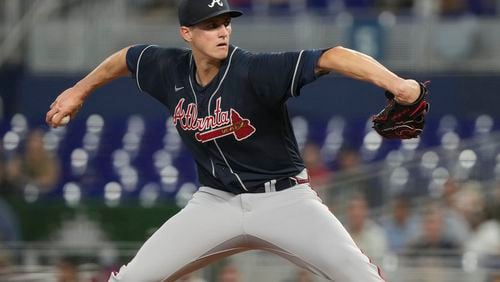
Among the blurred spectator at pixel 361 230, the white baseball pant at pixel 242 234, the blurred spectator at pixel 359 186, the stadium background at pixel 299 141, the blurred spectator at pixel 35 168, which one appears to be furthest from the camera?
the blurred spectator at pixel 35 168

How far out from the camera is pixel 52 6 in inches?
573

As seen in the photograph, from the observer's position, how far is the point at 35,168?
11.0 m

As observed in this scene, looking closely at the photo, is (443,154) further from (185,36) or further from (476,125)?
(185,36)

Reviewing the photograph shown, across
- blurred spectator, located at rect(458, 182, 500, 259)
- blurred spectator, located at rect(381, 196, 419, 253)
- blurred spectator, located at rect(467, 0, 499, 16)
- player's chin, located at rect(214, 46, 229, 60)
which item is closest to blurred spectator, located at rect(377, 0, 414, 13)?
blurred spectator, located at rect(467, 0, 499, 16)

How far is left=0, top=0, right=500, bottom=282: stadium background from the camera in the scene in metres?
8.29

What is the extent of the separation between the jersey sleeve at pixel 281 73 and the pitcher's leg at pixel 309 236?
477 mm

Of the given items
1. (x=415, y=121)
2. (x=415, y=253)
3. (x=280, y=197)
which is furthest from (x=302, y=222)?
(x=415, y=253)

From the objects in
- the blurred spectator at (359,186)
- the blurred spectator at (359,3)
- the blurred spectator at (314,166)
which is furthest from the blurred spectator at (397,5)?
the blurred spectator at (359,186)

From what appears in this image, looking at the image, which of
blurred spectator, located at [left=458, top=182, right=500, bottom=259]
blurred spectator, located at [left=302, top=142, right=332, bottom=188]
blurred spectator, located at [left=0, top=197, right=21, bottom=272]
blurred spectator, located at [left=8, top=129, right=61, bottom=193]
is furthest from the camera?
blurred spectator, located at [left=8, top=129, right=61, bottom=193]

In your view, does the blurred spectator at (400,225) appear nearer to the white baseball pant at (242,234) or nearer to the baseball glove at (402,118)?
the white baseball pant at (242,234)

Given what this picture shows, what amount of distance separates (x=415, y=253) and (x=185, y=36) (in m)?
2.91

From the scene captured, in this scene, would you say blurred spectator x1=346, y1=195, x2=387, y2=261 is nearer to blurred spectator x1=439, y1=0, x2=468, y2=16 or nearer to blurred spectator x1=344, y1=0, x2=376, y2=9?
blurred spectator x1=439, y1=0, x2=468, y2=16

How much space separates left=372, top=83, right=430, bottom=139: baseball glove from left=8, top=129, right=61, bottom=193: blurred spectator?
6.17 metres

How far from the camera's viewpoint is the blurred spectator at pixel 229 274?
25.1 feet
